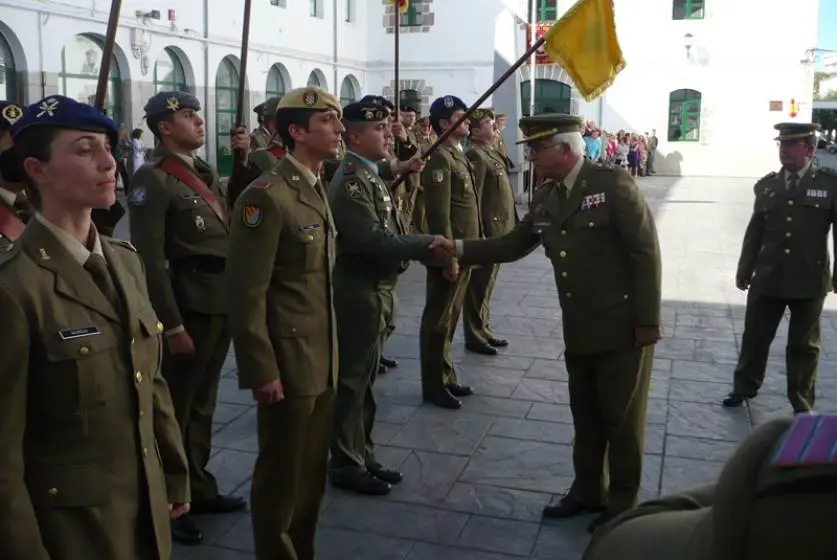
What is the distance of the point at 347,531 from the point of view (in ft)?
13.5

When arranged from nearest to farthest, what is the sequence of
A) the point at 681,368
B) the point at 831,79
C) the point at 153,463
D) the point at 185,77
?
the point at 153,463 → the point at 681,368 → the point at 185,77 → the point at 831,79

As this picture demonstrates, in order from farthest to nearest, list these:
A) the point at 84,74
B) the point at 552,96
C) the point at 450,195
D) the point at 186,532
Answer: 1. the point at 552,96
2. the point at 84,74
3. the point at 450,195
4. the point at 186,532

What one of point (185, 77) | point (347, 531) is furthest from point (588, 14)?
point (185, 77)

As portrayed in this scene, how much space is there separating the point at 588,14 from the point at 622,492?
2525mm

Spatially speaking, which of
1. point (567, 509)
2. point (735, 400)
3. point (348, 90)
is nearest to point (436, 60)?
point (348, 90)

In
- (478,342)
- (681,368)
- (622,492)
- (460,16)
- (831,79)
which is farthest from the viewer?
(831,79)

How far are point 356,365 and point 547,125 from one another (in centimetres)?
151

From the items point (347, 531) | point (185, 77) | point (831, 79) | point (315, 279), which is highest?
point (831, 79)

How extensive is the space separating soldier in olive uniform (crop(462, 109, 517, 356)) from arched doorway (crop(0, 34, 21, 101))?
35.4 ft

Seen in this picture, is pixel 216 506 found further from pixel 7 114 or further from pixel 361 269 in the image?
pixel 7 114

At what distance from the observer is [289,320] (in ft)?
11.2

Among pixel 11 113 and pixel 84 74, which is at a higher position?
pixel 84 74

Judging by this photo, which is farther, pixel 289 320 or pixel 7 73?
pixel 7 73

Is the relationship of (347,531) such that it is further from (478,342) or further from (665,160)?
(665,160)
